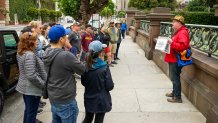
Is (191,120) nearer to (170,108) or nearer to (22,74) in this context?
(170,108)

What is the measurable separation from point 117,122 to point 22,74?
6.60 ft

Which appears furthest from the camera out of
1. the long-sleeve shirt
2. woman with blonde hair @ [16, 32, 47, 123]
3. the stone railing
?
the long-sleeve shirt

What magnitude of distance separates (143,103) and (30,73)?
125 inches

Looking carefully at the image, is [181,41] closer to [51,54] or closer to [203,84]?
[203,84]

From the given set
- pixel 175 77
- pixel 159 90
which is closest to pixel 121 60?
pixel 159 90

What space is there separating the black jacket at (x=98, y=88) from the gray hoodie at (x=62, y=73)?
1.20ft

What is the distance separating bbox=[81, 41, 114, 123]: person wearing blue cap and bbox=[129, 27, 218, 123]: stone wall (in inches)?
76.4

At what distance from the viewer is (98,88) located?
13.6 feet

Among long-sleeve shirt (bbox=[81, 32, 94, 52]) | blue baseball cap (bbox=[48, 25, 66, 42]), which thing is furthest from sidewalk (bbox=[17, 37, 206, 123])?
blue baseball cap (bbox=[48, 25, 66, 42])

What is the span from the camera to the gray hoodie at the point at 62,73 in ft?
11.9

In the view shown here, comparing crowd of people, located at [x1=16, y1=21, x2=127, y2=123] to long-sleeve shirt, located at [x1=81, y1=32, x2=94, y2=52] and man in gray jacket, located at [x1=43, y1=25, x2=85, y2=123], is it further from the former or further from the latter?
long-sleeve shirt, located at [x1=81, y1=32, x2=94, y2=52]

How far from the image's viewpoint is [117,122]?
5715 mm

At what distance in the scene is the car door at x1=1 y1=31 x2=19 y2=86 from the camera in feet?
21.1

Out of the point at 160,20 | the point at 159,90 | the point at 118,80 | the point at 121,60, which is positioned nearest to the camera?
the point at 159,90
